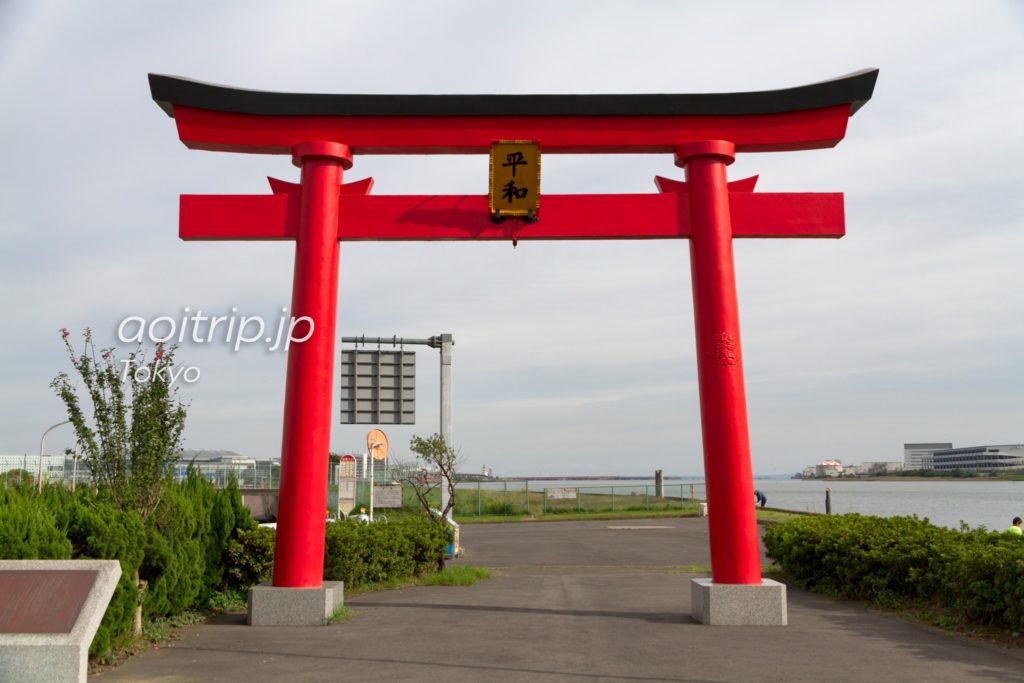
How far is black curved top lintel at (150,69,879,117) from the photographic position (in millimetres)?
11570

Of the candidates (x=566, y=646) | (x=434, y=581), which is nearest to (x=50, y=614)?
(x=566, y=646)

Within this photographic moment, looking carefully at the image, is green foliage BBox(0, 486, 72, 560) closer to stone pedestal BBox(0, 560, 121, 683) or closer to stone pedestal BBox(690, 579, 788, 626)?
stone pedestal BBox(0, 560, 121, 683)

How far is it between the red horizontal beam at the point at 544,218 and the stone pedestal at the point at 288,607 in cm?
444

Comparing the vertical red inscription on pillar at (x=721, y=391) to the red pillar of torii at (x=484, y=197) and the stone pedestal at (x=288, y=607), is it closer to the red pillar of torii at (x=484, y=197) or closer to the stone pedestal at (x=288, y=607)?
the red pillar of torii at (x=484, y=197)

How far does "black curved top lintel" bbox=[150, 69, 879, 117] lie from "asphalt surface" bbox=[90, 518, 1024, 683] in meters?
6.46

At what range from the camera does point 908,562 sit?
12.0m

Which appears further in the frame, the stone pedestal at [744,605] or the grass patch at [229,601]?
the grass patch at [229,601]

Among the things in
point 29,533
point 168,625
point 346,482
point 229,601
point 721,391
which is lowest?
point 168,625

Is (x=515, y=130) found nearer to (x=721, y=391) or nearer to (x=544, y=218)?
(x=544, y=218)

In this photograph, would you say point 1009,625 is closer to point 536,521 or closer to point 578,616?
point 578,616

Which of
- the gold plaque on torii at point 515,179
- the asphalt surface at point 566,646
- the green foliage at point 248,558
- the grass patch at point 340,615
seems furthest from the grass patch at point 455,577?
the gold plaque on torii at point 515,179

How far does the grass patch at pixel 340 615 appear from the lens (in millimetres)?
10766

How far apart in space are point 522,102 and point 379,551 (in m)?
7.31

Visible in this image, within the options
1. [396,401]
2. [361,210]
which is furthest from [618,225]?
[396,401]
